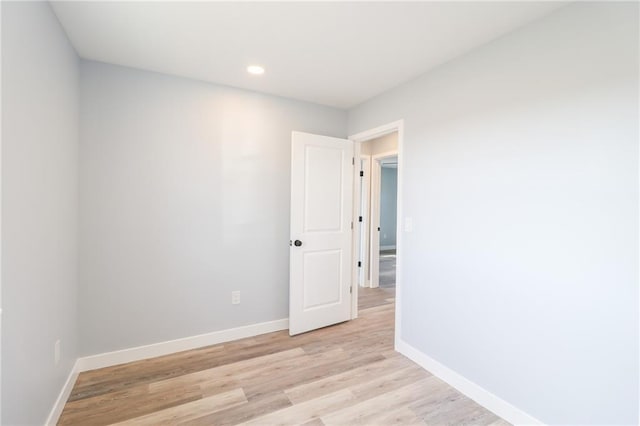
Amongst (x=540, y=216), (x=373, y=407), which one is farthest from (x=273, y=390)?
(x=540, y=216)

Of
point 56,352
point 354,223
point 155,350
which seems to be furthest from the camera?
point 354,223

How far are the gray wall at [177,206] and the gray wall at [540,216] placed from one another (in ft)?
5.04

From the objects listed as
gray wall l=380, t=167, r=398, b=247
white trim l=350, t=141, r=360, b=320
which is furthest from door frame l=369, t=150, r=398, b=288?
gray wall l=380, t=167, r=398, b=247

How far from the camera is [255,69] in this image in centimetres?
242

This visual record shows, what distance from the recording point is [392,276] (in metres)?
5.65

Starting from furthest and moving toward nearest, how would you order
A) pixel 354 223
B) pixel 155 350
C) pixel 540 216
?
pixel 354 223
pixel 155 350
pixel 540 216

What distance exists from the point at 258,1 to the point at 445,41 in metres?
1.25

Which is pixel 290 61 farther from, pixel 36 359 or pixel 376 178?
pixel 376 178

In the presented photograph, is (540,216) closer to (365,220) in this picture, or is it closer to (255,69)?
(255,69)

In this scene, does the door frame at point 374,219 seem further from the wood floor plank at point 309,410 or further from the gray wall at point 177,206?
the wood floor plank at point 309,410

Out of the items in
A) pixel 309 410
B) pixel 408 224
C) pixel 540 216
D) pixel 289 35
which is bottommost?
pixel 309 410

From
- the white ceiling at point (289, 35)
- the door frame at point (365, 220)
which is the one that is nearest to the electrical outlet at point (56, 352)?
the white ceiling at point (289, 35)

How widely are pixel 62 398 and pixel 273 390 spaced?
1.35 meters

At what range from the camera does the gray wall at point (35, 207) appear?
4.13 ft
